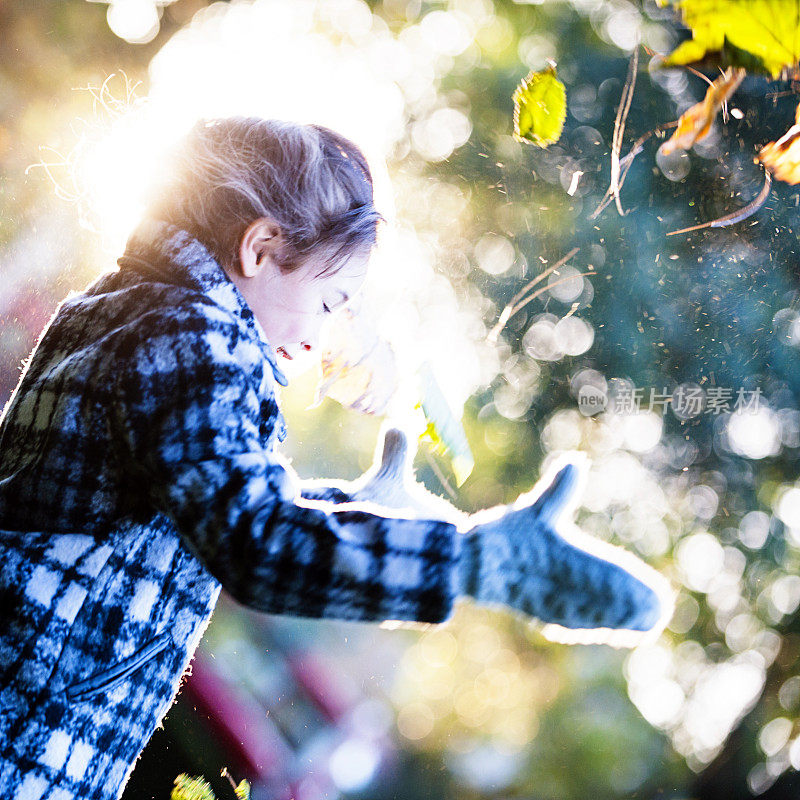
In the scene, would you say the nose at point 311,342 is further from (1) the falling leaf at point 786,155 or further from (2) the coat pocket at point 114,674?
(1) the falling leaf at point 786,155

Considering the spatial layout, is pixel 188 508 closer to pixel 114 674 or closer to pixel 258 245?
pixel 114 674

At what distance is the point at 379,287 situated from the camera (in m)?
1.74

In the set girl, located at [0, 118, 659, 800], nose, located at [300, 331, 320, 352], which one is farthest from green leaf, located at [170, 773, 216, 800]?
nose, located at [300, 331, 320, 352]

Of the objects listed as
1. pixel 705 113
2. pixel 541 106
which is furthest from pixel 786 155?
pixel 541 106

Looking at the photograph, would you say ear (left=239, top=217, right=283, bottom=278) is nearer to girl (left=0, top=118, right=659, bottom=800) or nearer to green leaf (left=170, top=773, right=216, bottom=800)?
girl (left=0, top=118, right=659, bottom=800)

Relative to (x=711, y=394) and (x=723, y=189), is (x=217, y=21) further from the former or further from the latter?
(x=711, y=394)

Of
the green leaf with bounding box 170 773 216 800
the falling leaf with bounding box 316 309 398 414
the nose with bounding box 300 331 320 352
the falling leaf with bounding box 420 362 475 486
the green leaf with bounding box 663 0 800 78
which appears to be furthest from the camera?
the green leaf with bounding box 170 773 216 800

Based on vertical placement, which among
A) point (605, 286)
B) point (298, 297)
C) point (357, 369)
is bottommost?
point (605, 286)

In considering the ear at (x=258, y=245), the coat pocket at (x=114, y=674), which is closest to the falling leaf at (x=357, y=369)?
the ear at (x=258, y=245)

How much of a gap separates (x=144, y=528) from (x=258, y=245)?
40 cm

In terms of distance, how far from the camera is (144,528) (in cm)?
83

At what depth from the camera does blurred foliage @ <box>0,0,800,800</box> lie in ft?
11.6

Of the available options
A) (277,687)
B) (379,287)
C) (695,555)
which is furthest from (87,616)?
(695,555)

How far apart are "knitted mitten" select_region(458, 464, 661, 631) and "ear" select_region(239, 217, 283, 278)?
482mm
